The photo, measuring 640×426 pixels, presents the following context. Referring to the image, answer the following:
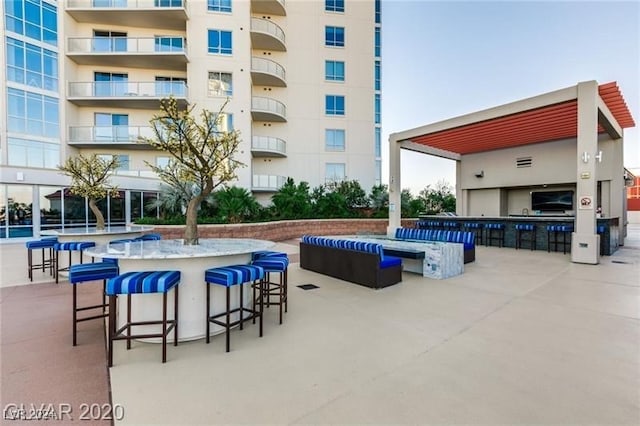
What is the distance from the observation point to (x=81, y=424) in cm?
223

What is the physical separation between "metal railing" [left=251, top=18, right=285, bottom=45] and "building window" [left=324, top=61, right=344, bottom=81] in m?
3.43

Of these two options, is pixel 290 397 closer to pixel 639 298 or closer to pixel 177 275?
pixel 177 275

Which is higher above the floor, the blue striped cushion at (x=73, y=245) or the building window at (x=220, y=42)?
the building window at (x=220, y=42)

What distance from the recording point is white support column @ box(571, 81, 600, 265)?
324 inches

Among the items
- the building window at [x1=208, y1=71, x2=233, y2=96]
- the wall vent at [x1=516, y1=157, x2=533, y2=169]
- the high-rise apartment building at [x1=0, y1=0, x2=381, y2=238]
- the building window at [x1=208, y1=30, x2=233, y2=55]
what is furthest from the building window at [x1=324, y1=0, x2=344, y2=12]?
the wall vent at [x1=516, y1=157, x2=533, y2=169]

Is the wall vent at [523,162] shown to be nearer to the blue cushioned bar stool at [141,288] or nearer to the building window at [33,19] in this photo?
the blue cushioned bar stool at [141,288]

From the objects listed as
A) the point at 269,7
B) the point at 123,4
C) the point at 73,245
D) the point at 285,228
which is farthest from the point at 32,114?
the point at 73,245

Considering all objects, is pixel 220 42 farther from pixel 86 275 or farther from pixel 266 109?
pixel 86 275

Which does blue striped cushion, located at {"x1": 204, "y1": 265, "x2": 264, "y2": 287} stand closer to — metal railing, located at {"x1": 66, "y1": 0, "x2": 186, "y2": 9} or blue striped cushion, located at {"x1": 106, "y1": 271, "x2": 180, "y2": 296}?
blue striped cushion, located at {"x1": 106, "y1": 271, "x2": 180, "y2": 296}

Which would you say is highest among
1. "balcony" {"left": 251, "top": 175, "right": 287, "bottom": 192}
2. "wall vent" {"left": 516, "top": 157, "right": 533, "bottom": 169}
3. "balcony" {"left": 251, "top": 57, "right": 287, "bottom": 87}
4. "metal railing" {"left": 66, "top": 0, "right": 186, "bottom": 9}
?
"metal railing" {"left": 66, "top": 0, "right": 186, "bottom": 9}

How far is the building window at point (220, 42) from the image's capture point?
17.8 meters

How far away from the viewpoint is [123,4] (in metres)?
17.1

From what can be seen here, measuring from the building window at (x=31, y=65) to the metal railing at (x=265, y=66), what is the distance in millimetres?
10956

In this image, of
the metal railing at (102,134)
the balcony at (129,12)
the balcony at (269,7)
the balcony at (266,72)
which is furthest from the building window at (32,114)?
the balcony at (269,7)
